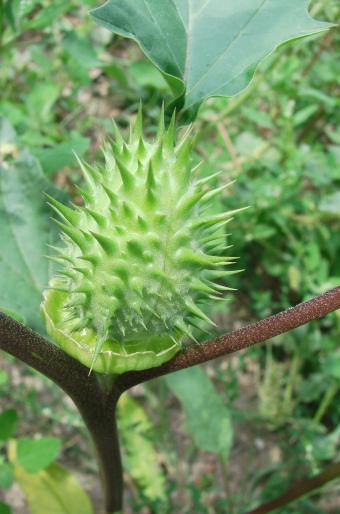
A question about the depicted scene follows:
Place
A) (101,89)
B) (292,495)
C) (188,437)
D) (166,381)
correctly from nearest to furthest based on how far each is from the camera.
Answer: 1. (292,495)
2. (166,381)
3. (188,437)
4. (101,89)

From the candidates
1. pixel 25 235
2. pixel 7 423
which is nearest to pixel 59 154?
pixel 25 235

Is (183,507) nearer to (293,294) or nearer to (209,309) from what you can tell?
(209,309)

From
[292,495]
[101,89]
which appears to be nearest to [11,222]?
[292,495]

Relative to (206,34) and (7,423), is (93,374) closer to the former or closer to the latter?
(7,423)

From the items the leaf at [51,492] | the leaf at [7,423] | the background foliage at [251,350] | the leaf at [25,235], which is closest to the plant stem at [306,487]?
the background foliage at [251,350]

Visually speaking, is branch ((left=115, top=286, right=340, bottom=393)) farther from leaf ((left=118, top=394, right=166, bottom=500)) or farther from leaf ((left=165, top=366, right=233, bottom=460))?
leaf ((left=118, top=394, right=166, bottom=500))

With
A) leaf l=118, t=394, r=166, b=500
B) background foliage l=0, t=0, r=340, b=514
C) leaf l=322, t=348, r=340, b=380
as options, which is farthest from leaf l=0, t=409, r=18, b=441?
leaf l=322, t=348, r=340, b=380

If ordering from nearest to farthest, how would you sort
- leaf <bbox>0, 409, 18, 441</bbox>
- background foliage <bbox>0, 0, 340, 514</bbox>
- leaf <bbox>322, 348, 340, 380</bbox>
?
leaf <bbox>0, 409, 18, 441</bbox>
leaf <bbox>322, 348, 340, 380</bbox>
background foliage <bbox>0, 0, 340, 514</bbox>

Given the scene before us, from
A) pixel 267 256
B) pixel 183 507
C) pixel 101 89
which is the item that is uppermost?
pixel 101 89
